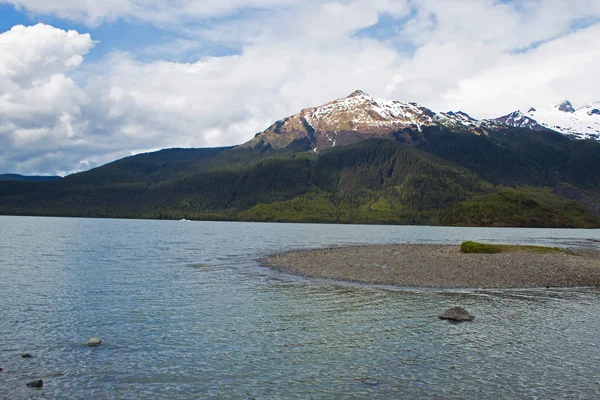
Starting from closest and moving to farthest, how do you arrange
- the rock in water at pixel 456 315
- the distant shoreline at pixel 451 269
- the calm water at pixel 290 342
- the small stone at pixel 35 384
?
the small stone at pixel 35 384 → the calm water at pixel 290 342 → the rock in water at pixel 456 315 → the distant shoreline at pixel 451 269

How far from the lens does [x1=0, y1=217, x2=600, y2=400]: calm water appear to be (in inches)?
797

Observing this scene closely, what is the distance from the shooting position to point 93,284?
156 ft

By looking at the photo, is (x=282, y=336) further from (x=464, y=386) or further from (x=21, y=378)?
(x=21, y=378)

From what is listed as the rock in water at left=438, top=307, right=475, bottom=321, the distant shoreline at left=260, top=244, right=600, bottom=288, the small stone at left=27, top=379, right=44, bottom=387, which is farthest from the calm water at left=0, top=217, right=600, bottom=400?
the distant shoreline at left=260, top=244, right=600, bottom=288

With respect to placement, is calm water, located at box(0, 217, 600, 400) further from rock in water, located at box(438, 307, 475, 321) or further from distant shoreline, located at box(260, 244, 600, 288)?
distant shoreline, located at box(260, 244, 600, 288)

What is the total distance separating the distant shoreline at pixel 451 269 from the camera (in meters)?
50.2

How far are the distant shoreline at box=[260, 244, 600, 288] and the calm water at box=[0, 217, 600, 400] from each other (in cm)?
511

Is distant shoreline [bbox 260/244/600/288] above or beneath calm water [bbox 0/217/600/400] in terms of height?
above

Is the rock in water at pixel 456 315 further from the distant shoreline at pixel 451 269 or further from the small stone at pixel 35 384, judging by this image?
the small stone at pixel 35 384

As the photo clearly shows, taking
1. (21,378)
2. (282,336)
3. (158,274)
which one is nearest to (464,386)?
(282,336)

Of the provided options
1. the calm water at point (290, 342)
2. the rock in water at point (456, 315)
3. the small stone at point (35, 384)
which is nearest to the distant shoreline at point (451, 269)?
the calm water at point (290, 342)

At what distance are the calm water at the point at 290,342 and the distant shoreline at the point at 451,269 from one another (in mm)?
5109

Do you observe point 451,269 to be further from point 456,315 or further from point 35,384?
point 35,384

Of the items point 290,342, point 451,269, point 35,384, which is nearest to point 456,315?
point 290,342
